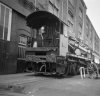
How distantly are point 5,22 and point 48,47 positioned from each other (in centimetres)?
366

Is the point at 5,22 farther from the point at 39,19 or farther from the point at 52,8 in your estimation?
the point at 52,8

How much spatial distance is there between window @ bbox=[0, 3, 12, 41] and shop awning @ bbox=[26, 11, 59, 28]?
139 centimetres

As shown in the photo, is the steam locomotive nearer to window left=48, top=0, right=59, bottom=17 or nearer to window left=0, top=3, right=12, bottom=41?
window left=0, top=3, right=12, bottom=41

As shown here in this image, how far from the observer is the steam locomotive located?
10.3m

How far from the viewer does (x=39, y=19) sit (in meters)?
12.0

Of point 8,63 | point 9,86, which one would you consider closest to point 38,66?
point 8,63

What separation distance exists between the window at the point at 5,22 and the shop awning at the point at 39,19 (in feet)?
4.55

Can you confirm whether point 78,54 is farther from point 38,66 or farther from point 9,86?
point 9,86

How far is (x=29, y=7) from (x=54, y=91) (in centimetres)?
1035

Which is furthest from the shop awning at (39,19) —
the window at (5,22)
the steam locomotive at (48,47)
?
the window at (5,22)

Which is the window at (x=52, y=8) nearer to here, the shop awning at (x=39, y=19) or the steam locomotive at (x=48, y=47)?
the shop awning at (x=39, y=19)

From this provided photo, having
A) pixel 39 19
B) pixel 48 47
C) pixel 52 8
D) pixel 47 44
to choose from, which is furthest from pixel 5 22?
pixel 52 8

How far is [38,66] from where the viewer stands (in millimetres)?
11242

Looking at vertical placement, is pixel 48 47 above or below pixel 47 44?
below
